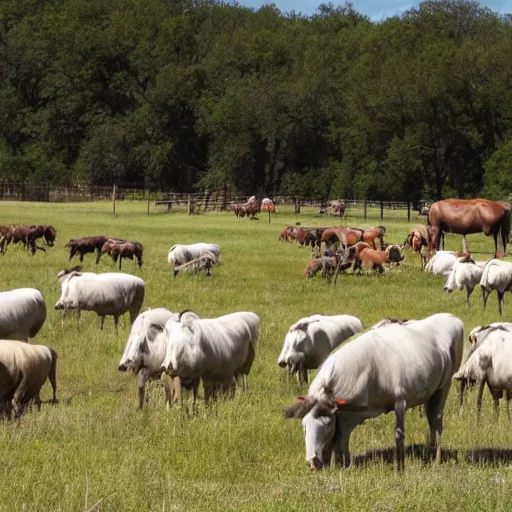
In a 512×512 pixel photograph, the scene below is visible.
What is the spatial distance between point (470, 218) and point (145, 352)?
21.1 m

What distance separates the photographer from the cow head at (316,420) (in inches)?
358

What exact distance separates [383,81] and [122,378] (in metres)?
64.3

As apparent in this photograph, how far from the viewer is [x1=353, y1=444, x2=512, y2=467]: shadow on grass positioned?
1002 cm

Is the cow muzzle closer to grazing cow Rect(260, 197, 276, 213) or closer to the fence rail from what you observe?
grazing cow Rect(260, 197, 276, 213)

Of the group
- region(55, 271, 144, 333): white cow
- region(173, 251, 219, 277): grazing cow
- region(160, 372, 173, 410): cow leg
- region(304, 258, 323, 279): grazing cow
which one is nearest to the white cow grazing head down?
region(160, 372, 173, 410): cow leg

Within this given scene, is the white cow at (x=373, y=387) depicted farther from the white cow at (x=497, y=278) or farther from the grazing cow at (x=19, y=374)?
the white cow at (x=497, y=278)

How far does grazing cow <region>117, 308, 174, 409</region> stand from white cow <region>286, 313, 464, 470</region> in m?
3.57

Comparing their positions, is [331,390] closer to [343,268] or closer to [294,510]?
[294,510]

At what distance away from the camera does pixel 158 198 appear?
86.3m

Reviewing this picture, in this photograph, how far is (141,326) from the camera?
1290cm

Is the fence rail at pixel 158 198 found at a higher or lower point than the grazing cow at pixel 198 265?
higher

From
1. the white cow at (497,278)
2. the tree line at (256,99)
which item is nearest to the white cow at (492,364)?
the white cow at (497,278)

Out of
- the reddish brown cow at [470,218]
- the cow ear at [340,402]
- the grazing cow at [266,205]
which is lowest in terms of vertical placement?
the cow ear at [340,402]

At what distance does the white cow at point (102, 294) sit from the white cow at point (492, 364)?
8949 millimetres
